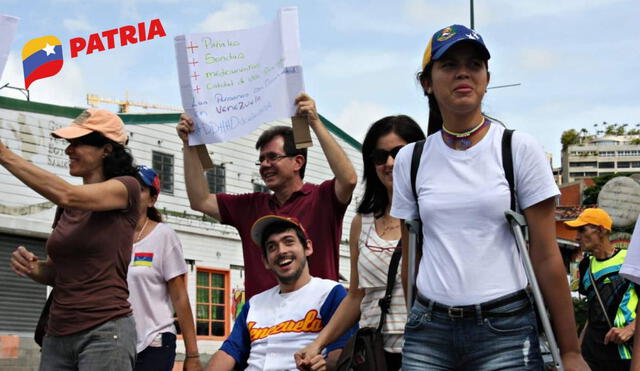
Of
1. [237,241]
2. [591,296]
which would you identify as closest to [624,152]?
[237,241]

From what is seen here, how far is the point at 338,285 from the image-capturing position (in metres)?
5.26

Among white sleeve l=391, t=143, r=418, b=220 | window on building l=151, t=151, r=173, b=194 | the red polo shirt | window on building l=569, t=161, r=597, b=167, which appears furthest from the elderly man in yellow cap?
window on building l=569, t=161, r=597, b=167

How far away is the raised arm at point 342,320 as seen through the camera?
4.76 m

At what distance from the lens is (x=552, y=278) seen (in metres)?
3.27

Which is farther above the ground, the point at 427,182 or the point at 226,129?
the point at 226,129

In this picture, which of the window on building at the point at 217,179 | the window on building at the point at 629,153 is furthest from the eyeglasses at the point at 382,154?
the window on building at the point at 629,153

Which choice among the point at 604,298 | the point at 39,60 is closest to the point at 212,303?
the point at 39,60

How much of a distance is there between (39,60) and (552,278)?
877 inches

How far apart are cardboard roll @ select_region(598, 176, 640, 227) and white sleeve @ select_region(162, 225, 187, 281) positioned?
20393 millimetres

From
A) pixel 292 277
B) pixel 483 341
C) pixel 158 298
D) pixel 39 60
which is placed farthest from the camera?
pixel 39 60

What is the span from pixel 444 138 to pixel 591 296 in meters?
6.25

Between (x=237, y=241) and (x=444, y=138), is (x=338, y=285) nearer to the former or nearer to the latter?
(x=444, y=138)

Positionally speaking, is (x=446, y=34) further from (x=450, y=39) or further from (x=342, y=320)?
(x=342, y=320)

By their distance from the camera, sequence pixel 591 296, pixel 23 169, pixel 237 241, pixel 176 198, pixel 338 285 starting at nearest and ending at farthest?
pixel 23 169 < pixel 338 285 < pixel 591 296 < pixel 176 198 < pixel 237 241
